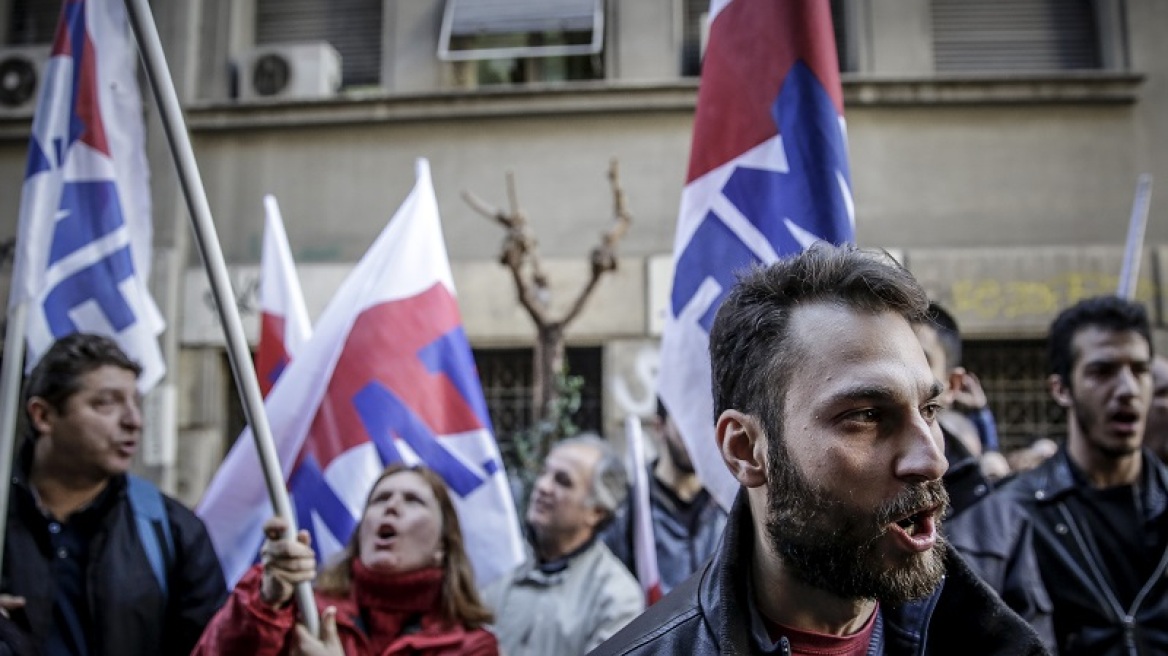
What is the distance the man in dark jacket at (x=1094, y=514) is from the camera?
3.00m

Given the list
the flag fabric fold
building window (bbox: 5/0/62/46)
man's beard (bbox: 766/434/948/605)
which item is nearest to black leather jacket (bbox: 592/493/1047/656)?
man's beard (bbox: 766/434/948/605)

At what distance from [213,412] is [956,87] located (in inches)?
286

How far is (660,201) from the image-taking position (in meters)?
10.1

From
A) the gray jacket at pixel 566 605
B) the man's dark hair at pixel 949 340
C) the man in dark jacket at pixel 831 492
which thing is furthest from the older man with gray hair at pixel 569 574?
the man in dark jacket at pixel 831 492

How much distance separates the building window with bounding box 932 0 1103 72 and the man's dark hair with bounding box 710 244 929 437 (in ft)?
30.8

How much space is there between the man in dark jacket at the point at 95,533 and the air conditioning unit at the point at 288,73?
25.5 feet

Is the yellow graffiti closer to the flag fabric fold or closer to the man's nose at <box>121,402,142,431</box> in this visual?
the flag fabric fold

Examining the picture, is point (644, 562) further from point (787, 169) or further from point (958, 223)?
point (958, 223)

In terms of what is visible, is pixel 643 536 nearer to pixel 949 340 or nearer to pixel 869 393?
pixel 949 340

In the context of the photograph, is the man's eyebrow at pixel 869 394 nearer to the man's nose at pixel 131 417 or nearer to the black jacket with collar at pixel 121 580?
the black jacket with collar at pixel 121 580

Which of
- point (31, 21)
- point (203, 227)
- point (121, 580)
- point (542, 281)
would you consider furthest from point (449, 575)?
point (31, 21)

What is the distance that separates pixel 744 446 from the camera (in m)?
1.89

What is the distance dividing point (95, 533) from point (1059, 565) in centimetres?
268

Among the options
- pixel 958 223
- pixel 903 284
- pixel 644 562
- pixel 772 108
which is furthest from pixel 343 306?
pixel 958 223
